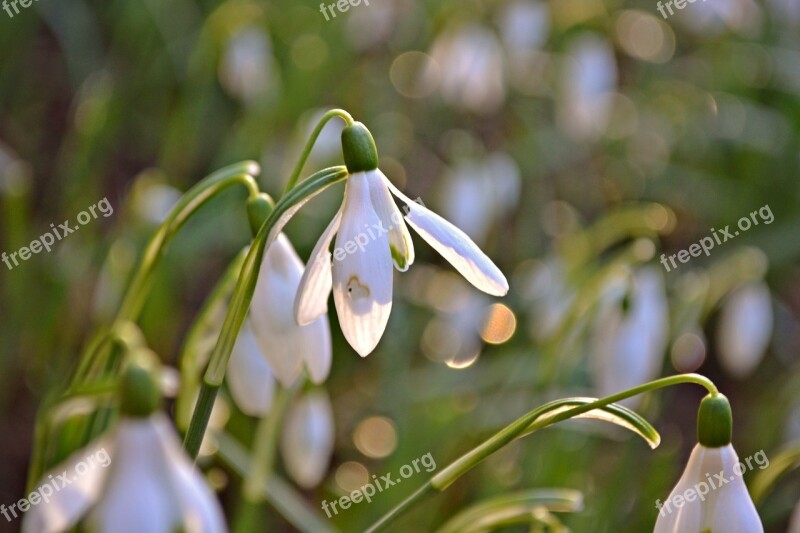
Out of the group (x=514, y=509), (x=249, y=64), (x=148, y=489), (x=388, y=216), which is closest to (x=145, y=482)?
(x=148, y=489)

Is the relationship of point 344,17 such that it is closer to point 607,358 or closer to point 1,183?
point 1,183

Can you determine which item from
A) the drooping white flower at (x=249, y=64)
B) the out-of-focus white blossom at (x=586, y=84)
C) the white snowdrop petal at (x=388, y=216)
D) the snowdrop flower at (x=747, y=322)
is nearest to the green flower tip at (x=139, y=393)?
the white snowdrop petal at (x=388, y=216)

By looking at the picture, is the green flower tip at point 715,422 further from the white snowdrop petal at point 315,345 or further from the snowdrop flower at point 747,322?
the snowdrop flower at point 747,322

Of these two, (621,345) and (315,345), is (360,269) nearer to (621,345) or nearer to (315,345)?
(315,345)

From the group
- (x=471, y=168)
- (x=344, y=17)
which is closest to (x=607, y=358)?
(x=471, y=168)

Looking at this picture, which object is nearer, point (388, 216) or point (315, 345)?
point (388, 216)

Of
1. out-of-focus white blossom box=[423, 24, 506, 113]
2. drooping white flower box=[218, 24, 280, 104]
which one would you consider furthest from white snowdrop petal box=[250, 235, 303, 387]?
out-of-focus white blossom box=[423, 24, 506, 113]

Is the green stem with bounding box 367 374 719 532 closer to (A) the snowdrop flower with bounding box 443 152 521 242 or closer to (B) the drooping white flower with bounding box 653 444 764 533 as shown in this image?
(B) the drooping white flower with bounding box 653 444 764 533

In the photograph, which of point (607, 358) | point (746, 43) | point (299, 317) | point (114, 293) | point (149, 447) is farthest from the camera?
point (746, 43)
